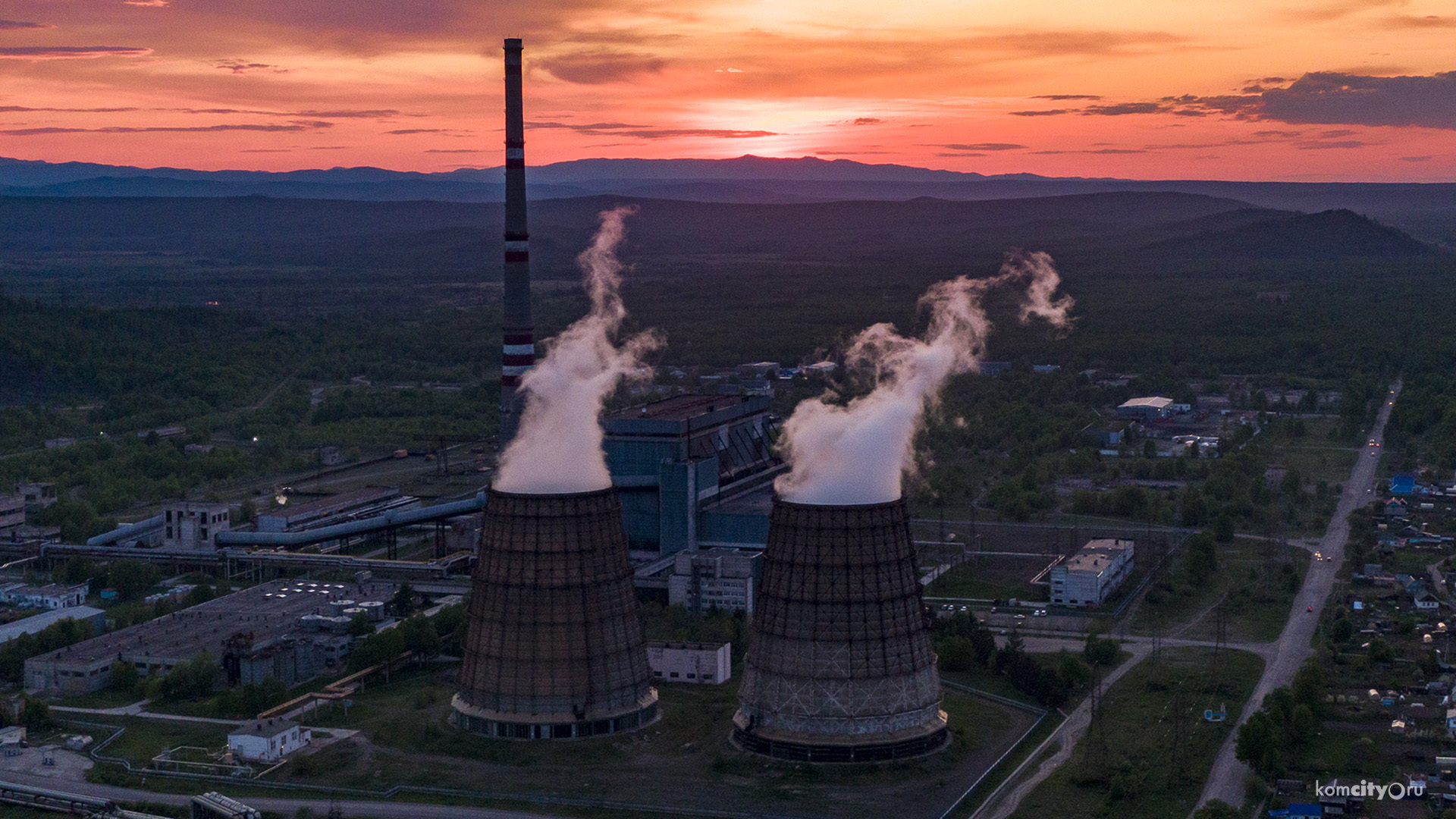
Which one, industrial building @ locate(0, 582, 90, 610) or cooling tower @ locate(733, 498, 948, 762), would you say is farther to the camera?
industrial building @ locate(0, 582, 90, 610)

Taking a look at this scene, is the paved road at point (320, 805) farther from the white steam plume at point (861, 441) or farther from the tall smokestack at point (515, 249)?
the tall smokestack at point (515, 249)

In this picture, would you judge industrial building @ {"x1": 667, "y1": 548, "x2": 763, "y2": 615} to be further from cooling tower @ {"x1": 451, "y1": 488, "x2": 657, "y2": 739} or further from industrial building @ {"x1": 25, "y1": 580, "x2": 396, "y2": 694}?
cooling tower @ {"x1": 451, "y1": 488, "x2": 657, "y2": 739}

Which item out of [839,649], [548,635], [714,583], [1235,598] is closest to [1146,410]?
[1235,598]

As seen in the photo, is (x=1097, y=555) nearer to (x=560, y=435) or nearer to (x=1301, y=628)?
(x=1301, y=628)

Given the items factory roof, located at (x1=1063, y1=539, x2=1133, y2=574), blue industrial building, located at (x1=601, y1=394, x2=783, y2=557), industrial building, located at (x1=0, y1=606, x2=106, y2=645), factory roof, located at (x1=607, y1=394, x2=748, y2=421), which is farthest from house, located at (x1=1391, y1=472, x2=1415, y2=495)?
industrial building, located at (x1=0, y1=606, x2=106, y2=645)

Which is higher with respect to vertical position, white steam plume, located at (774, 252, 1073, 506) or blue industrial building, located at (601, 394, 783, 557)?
white steam plume, located at (774, 252, 1073, 506)

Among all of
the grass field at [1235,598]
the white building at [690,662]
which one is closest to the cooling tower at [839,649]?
the white building at [690,662]

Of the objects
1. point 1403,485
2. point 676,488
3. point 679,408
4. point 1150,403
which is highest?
point 679,408

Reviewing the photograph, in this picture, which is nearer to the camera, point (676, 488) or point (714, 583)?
point (714, 583)

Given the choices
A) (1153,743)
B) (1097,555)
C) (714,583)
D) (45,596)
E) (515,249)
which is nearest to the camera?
(1153,743)
